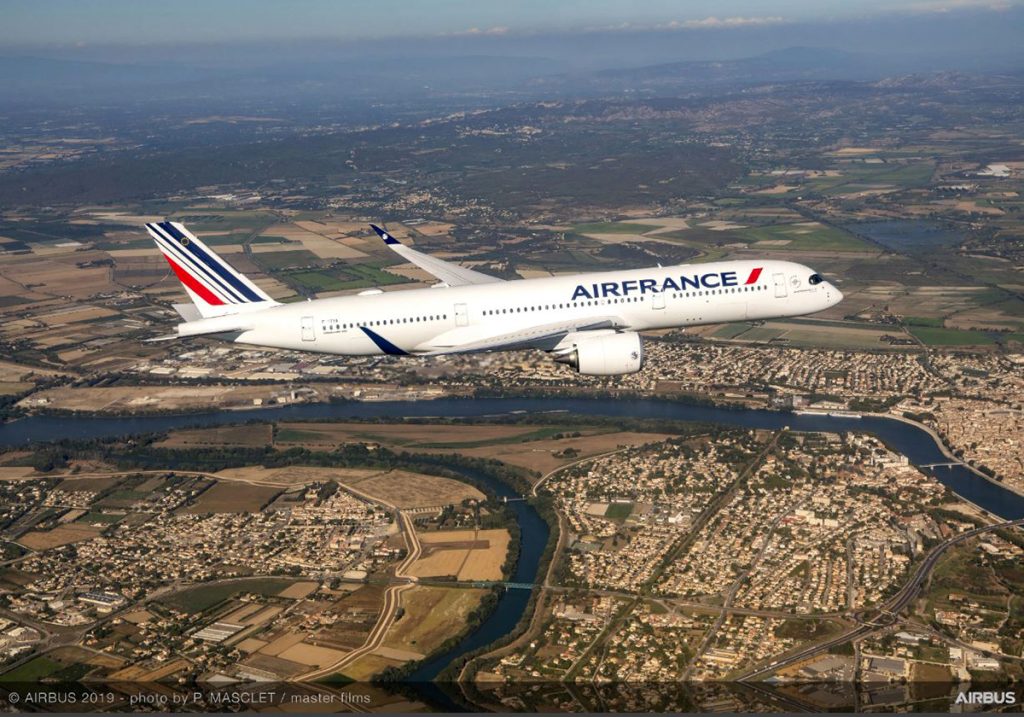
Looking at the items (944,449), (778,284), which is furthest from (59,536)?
(944,449)

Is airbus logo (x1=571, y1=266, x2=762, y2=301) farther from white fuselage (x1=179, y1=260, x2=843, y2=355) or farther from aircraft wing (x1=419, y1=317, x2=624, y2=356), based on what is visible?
aircraft wing (x1=419, y1=317, x2=624, y2=356)

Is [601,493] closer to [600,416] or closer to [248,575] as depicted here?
[600,416]

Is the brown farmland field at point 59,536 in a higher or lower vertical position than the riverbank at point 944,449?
lower

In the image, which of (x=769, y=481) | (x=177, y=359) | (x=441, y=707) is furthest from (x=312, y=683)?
(x=177, y=359)

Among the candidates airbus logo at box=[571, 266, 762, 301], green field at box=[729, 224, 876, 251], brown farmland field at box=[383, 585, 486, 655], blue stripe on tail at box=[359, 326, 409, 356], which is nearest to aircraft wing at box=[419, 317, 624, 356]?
airbus logo at box=[571, 266, 762, 301]

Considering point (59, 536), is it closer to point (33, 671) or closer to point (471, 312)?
point (33, 671)

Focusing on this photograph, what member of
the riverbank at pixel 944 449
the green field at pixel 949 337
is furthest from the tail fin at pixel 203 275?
the green field at pixel 949 337

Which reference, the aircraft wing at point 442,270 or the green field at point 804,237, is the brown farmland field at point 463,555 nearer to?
the aircraft wing at point 442,270
